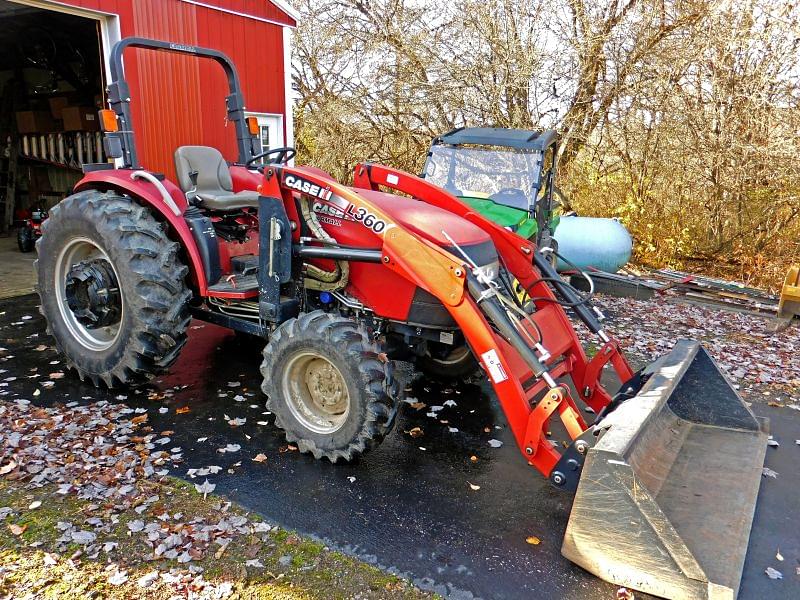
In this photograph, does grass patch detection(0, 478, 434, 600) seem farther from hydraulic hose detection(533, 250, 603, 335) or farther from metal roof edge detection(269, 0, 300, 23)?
metal roof edge detection(269, 0, 300, 23)

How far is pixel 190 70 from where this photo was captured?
8.89 metres

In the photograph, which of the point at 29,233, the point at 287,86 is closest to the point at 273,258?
the point at 287,86

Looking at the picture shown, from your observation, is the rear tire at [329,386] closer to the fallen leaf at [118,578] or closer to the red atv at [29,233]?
the fallen leaf at [118,578]

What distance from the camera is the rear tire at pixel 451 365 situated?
5.03 m

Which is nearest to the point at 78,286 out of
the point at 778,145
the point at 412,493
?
the point at 412,493

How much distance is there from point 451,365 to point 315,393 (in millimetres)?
1537

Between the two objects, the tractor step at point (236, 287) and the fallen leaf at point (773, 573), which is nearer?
the fallen leaf at point (773, 573)

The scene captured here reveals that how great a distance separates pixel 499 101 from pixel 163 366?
8717 mm

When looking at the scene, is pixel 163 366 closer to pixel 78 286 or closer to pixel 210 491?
pixel 78 286

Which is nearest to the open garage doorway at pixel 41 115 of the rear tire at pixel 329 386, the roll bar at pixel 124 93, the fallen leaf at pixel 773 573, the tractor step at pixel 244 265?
the roll bar at pixel 124 93

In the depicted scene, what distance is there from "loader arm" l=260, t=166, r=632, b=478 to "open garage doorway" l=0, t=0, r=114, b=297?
7873mm

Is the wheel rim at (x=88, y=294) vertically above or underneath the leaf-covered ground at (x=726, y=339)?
above

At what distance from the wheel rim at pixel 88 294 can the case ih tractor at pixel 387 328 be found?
0.02 meters

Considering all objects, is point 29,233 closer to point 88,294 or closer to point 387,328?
point 88,294
